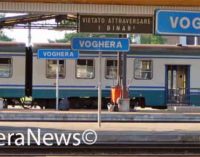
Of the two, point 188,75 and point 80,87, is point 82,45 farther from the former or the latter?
point 188,75

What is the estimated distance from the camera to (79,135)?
1617cm

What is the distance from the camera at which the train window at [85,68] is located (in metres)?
28.4

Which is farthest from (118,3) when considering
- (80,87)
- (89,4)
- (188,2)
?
(80,87)

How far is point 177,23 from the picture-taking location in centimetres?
1028

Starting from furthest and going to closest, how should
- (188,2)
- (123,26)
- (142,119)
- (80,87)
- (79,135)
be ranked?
(80,87) < (142,119) < (123,26) < (188,2) < (79,135)

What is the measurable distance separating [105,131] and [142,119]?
20.3 ft

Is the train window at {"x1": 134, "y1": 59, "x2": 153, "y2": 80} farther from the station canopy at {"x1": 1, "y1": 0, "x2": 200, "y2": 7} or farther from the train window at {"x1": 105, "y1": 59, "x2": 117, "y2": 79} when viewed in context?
the station canopy at {"x1": 1, "y1": 0, "x2": 200, "y2": 7}

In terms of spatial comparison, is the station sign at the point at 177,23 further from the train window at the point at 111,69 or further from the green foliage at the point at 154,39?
the green foliage at the point at 154,39

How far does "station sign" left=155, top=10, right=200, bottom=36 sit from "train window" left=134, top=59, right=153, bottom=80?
59.0ft

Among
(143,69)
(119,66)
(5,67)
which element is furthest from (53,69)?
(143,69)

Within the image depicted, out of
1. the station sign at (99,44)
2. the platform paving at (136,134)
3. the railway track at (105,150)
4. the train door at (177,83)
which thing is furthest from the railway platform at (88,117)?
the railway track at (105,150)

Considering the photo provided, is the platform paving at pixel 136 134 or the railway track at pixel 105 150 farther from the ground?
Result: the platform paving at pixel 136 134

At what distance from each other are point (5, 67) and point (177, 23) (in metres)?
18.7

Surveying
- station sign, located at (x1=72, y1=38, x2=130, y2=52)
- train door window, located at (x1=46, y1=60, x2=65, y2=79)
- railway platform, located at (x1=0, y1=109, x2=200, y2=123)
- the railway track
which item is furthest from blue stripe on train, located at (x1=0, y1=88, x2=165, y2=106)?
the railway track
